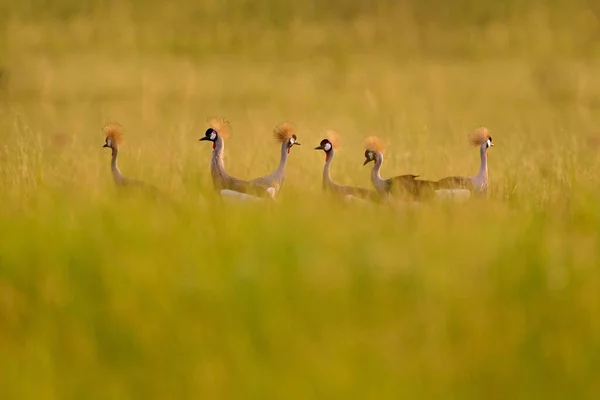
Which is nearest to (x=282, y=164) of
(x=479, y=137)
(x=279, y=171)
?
(x=279, y=171)

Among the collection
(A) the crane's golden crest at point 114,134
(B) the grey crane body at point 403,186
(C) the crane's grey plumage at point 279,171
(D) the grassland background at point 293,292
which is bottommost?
(D) the grassland background at point 293,292

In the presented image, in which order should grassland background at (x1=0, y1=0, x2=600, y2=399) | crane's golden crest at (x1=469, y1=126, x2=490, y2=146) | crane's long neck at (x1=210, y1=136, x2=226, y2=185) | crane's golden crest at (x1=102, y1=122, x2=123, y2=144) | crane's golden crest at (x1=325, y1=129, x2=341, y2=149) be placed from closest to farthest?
grassland background at (x1=0, y1=0, x2=600, y2=399), crane's long neck at (x1=210, y1=136, x2=226, y2=185), crane's golden crest at (x1=325, y1=129, x2=341, y2=149), crane's golden crest at (x1=102, y1=122, x2=123, y2=144), crane's golden crest at (x1=469, y1=126, x2=490, y2=146)

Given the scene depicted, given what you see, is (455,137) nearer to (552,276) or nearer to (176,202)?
(176,202)

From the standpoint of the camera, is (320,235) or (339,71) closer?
(320,235)

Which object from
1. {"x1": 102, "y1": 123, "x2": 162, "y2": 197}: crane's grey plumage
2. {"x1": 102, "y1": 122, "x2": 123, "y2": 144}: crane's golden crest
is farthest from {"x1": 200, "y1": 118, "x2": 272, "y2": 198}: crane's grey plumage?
{"x1": 102, "y1": 122, "x2": 123, "y2": 144}: crane's golden crest

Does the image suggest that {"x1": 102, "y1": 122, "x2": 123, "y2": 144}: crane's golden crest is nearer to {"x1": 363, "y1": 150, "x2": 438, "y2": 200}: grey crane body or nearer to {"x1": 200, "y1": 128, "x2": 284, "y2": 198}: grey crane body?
{"x1": 200, "y1": 128, "x2": 284, "y2": 198}: grey crane body

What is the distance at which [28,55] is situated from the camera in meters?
31.4

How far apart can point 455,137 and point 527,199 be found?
13.9m

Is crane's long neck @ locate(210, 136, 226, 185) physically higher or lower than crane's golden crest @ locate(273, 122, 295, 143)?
lower

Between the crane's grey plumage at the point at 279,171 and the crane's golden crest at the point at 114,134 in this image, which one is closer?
the crane's grey plumage at the point at 279,171

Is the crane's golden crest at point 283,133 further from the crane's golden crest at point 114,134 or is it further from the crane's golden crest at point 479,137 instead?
the crane's golden crest at point 479,137

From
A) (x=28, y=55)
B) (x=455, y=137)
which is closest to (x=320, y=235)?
(x=455, y=137)

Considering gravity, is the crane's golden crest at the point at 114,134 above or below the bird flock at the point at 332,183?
above

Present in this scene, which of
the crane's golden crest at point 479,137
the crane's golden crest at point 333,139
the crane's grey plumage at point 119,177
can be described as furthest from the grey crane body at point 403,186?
the crane's grey plumage at point 119,177
